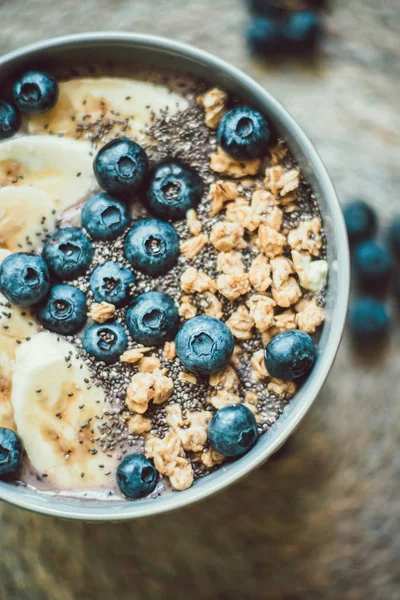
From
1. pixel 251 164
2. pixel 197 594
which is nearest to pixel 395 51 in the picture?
pixel 251 164

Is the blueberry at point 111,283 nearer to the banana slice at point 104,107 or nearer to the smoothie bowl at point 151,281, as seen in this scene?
the smoothie bowl at point 151,281

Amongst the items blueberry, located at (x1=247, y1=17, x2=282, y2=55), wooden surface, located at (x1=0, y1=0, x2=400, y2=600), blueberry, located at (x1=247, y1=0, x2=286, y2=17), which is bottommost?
wooden surface, located at (x1=0, y1=0, x2=400, y2=600)

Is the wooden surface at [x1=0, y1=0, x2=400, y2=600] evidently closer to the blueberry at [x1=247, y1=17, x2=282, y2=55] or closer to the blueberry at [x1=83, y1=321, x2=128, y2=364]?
the blueberry at [x1=247, y1=17, x2=282, y2=55]

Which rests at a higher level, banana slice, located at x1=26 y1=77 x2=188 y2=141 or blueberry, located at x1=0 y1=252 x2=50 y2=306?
banana slice, located at x1=26 y1=77 x2=188 y2=141

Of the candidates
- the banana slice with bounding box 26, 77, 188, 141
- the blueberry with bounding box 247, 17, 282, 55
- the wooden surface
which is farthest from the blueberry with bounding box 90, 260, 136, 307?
the blueberry with bounding box 247, 17, 282, 55

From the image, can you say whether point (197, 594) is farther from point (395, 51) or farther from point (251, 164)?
point (395, 51)

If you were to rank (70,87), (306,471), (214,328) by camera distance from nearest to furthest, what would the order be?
(214,328) → (70,87) → (306,471)

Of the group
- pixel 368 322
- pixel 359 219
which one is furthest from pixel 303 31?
pixel 368 322
